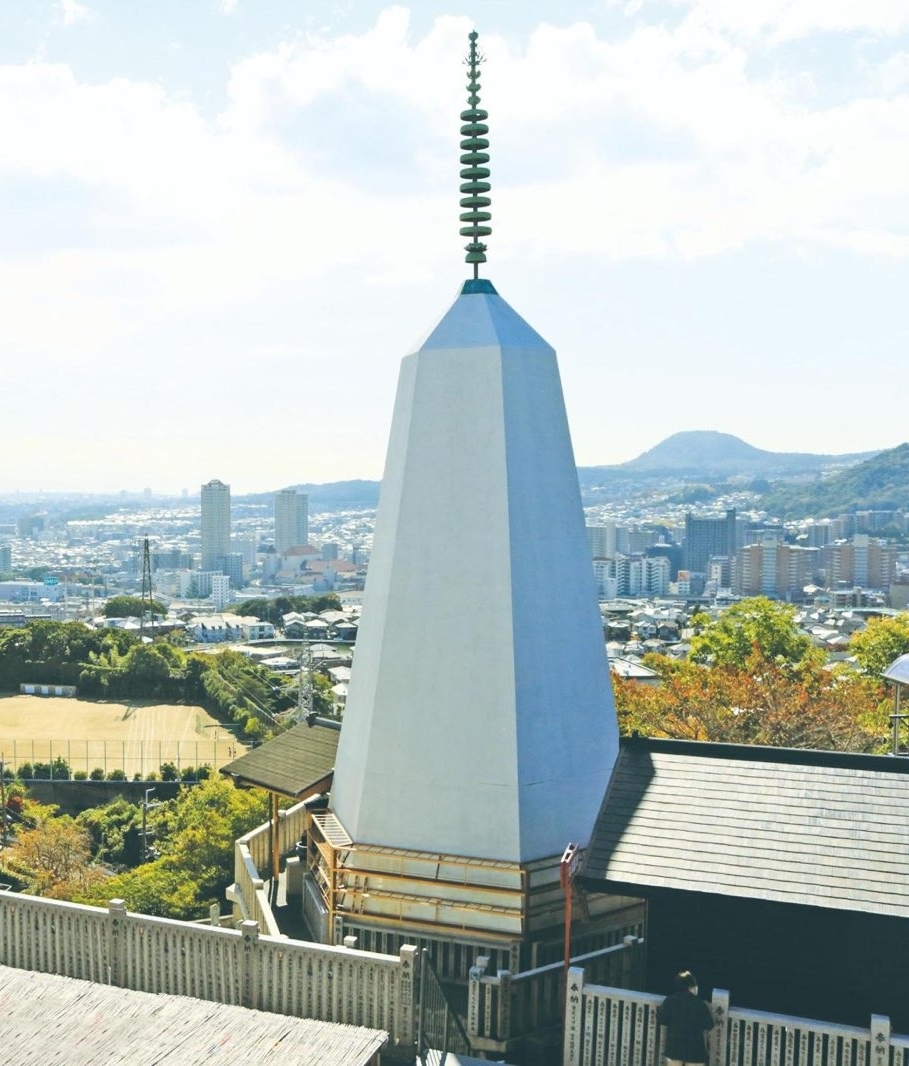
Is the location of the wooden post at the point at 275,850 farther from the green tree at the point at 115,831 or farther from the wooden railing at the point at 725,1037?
the green tree at the point at 115,831

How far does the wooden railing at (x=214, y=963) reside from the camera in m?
8.65

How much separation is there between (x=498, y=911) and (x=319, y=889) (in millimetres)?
2278

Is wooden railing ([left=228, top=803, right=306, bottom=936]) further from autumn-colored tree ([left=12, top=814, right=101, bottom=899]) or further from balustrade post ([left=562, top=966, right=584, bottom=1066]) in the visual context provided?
autumn-colored tree ([left=12, top=814, right=101, bottom=899])

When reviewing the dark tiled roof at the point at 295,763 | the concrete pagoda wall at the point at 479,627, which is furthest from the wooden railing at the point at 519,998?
the dark tiled roof at the point at 295,763

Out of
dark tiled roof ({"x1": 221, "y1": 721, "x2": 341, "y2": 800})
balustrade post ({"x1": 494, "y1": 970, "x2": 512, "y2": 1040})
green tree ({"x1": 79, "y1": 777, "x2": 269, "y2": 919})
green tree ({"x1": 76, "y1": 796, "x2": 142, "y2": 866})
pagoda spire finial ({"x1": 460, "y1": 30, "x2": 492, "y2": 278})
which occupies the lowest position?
green tree ({"x1": 76, "y1": 796, "x2": 142, "y2": 866})

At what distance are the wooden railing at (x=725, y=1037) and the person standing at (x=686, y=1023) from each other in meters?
0.15

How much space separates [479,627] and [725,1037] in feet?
14.0

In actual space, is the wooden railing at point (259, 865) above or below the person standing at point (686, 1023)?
below

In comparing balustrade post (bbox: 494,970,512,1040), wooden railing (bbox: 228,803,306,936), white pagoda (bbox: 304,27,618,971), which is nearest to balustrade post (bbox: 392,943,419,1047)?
balustrade post (bbox: 494,970,512,1040)

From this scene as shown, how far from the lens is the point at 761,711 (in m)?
21.6

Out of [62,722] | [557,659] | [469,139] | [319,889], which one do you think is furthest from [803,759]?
[62,722]

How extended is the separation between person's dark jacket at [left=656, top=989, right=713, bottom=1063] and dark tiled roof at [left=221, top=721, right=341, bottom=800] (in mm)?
5082

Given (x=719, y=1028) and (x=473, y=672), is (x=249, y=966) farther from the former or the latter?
(x=719, y=1028)

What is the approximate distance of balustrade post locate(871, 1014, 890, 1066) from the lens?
7.68m
